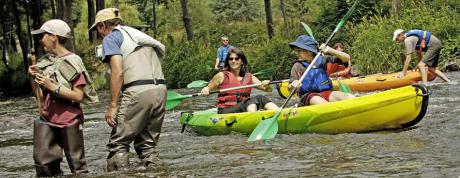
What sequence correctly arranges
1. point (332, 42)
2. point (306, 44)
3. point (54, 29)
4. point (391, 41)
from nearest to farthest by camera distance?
point (54, 29) → point (306, 44) → point (391, 41) → point (332, 42)

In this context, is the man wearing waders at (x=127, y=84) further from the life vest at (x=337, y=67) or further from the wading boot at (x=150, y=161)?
the life vest at (x=337, y=67)

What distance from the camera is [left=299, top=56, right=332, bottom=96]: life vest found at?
743cm

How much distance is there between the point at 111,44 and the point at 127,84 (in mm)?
350

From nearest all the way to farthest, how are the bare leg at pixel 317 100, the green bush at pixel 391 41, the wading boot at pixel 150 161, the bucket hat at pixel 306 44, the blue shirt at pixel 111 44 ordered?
the blue shirt at pixel 111 44 → the wading boot at pixel 150 161 → the bare leg at pixel 317 100 → the bucket hat at pixel 306 44 → the green bush at pixel 391 41

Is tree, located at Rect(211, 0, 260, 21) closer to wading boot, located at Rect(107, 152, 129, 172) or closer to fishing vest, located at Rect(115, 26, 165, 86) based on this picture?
fishing vest, located at Rect(115, 26, 165, 86)

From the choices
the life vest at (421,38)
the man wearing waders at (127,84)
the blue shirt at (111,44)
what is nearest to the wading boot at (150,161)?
the man wearing waders at (127,84)

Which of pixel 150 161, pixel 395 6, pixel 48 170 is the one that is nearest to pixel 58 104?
pixel 48 170

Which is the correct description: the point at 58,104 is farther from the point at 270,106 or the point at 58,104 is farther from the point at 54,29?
the point at 270,106

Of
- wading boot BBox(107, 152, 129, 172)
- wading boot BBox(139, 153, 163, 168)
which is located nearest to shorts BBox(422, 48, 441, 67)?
wading boot BBox(139, 153, 163, 168)

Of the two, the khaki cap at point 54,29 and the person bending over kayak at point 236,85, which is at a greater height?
the khaki cap at point 54,29

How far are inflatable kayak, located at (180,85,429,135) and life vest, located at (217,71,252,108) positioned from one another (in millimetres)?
719

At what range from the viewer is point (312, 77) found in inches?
293

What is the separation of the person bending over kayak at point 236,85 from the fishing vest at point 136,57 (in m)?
2.73

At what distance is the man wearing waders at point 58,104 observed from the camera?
4.94 meters
